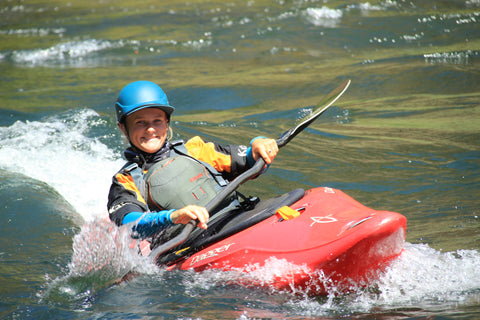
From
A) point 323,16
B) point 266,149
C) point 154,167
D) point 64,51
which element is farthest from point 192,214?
point 323,16

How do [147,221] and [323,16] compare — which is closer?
[147,221]

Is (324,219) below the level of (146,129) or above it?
below

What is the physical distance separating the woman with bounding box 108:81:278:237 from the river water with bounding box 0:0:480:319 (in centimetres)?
26

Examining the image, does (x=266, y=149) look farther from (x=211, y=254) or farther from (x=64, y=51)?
(x=64, y=51)

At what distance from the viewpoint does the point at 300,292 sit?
2.78m

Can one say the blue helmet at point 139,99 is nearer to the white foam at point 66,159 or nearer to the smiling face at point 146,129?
the smiling face at point 146,129

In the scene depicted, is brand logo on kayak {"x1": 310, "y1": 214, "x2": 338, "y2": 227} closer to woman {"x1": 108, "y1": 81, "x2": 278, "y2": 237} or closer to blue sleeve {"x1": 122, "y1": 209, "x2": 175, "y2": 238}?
woman {"x1": 108, "y1": 81, "x2": 278, "y2": 237}

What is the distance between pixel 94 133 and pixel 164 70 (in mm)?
4006

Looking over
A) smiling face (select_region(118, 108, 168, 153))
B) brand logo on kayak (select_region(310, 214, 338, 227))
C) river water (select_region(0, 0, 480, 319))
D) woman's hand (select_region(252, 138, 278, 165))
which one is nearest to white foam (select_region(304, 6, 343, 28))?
river water (select_region(0, 0, 480, 319))

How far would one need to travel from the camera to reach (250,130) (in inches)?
255

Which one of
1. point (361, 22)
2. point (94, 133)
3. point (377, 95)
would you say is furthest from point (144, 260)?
point (361, 22)

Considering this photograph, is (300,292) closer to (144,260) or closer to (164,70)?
(144,260)

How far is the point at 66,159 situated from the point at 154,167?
2675mm

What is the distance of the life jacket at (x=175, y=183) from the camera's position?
10.5 ft
